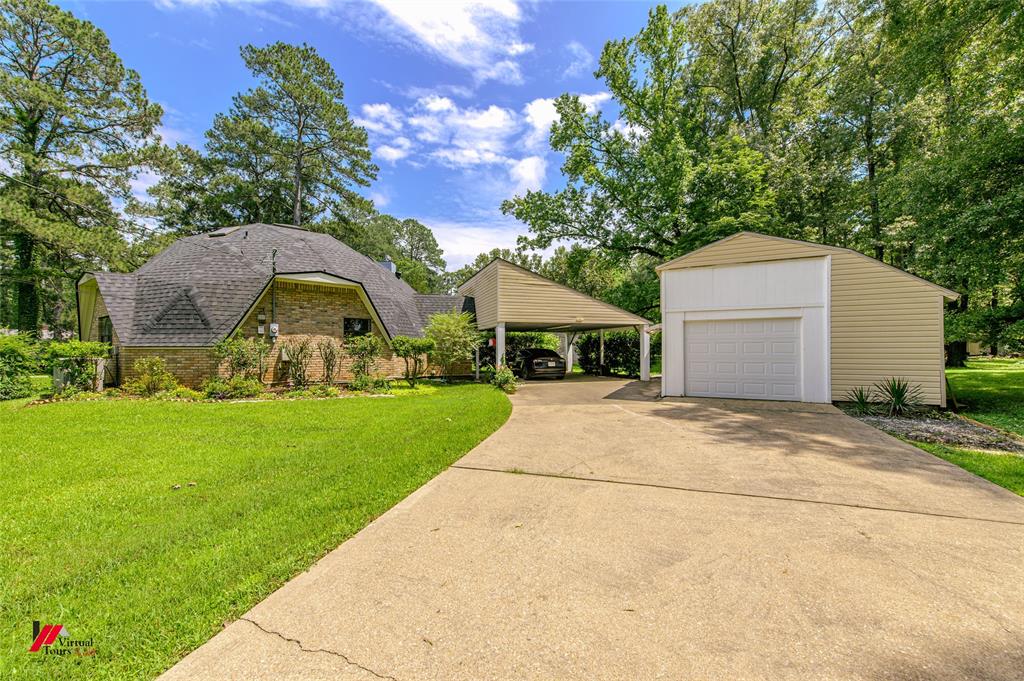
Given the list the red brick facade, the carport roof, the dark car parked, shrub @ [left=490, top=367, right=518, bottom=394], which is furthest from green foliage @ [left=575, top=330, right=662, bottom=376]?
the red brick facade

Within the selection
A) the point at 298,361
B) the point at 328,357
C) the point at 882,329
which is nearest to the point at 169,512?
the point at 298,361

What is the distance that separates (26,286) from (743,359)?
33.8 metres

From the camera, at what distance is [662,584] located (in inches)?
97.0

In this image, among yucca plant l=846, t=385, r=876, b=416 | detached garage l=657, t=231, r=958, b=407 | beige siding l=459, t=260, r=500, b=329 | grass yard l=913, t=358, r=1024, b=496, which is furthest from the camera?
beige siding l=459, t=260, r=500, b=329

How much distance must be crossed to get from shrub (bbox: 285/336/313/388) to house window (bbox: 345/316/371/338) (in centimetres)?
157

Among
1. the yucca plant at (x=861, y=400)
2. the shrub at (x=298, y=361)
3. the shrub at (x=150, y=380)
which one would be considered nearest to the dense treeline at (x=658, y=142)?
the yucca plant at (x=861, y=400)

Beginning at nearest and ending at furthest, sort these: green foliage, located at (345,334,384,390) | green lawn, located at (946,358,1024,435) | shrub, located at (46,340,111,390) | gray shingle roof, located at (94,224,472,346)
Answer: green lawn, located at (946,358,1024,435), shrub, located at (46,340,111,390), gray shingle roof, located at (94,224,472,346), green foliage, located at (345,334,384,390)

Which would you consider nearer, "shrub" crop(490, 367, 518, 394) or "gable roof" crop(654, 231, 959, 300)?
"gable roof" crop(654, 231, 959, 300)

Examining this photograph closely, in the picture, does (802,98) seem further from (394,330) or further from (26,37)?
(26,37)

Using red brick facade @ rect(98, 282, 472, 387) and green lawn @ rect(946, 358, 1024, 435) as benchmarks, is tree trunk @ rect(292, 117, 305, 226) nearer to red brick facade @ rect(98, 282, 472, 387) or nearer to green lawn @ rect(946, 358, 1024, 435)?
red brick facade @ rect(98, 282, 472, 387)

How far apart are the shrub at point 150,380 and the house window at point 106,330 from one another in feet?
10.9

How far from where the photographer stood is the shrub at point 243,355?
37.0 feet

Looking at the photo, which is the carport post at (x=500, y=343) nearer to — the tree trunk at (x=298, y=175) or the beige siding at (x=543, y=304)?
the beige siding at (x=543, y=304)

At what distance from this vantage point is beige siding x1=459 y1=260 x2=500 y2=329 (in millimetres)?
14641
